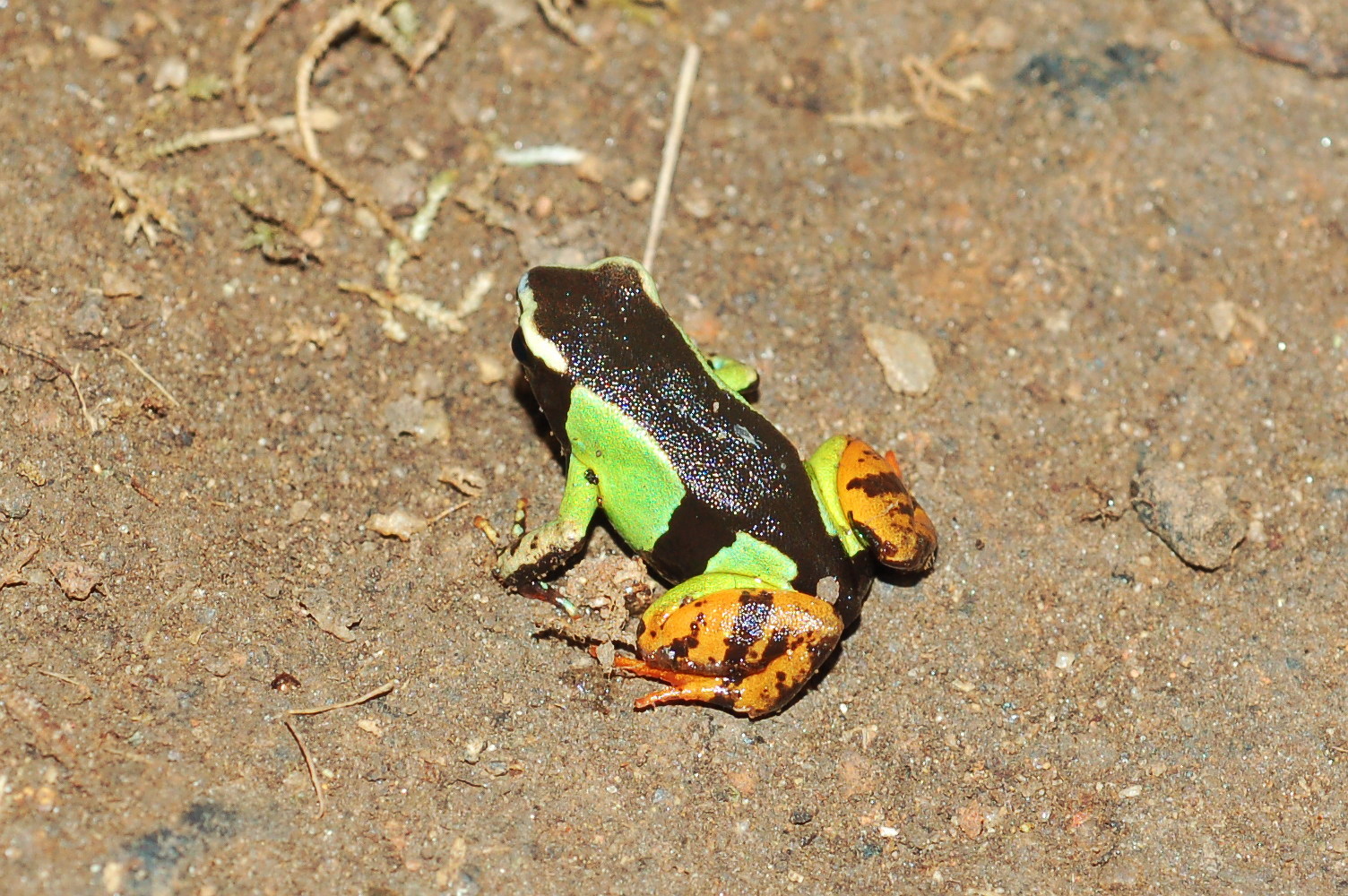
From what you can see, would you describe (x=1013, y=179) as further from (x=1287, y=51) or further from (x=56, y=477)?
(x=56, y=477)

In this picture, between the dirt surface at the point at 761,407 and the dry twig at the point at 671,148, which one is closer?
the dirt surface at the point at 761,407

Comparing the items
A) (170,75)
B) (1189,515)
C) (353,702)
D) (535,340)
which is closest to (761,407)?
(535,340)

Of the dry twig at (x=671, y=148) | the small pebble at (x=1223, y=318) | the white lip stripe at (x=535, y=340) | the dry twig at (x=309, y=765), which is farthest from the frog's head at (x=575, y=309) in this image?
the small pebble at (x=1223, y=318)

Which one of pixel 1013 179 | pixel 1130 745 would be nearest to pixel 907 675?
pixel 1130 745

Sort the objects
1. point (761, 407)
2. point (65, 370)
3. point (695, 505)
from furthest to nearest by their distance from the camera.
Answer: point (761, 407), point (65, 370), point (695, 505)

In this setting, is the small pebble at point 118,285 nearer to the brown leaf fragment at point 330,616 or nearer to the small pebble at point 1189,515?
the brown leaf fragment at point 330,616

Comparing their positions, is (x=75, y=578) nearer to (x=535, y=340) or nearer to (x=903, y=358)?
(x=535, y=340)
